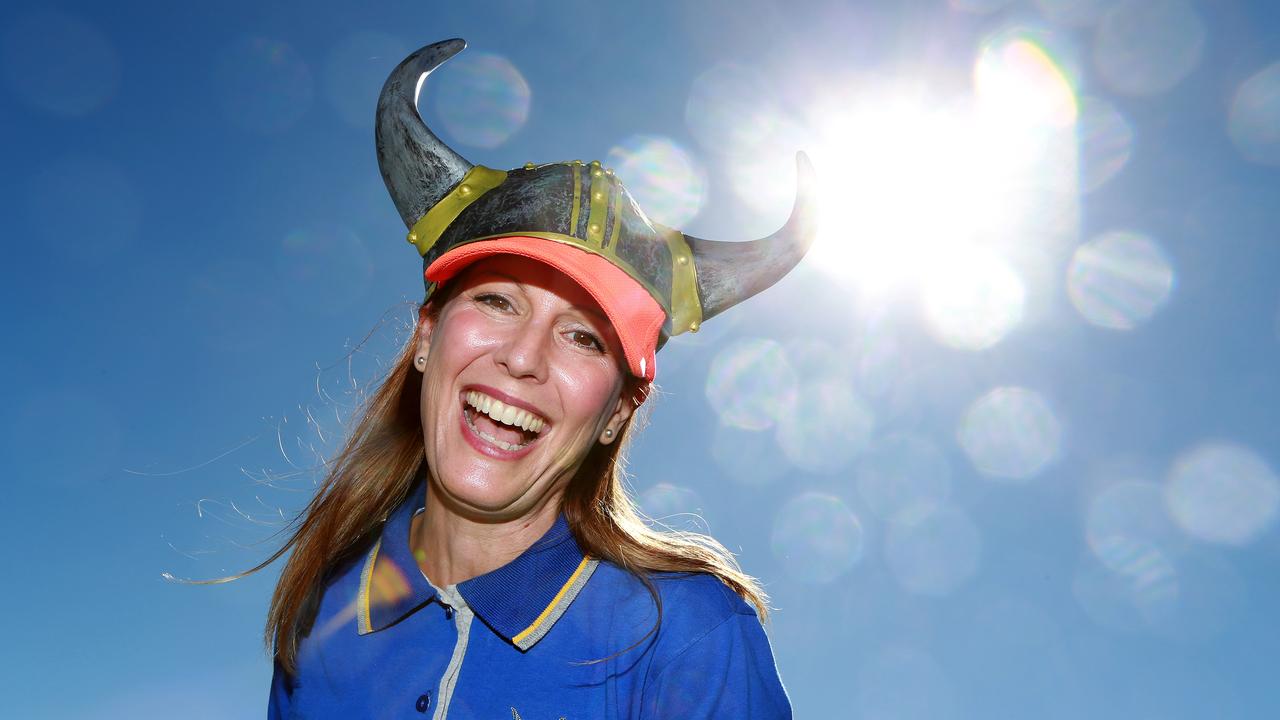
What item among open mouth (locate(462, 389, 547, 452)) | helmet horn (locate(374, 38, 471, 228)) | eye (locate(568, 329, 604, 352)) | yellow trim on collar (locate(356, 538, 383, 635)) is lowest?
yellow trim on collar (locate(356, 538, 383, 635))

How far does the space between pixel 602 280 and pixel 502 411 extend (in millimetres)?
562

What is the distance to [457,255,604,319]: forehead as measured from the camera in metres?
2.92

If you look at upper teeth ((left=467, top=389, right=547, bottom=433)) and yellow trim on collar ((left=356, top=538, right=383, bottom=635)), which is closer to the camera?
upper teeth ((left=467, top=389, right=547, bottom=433))

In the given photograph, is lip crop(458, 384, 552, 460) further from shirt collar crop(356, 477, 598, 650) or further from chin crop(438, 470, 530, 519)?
shirt collar crop(356, 477, 598, 650)

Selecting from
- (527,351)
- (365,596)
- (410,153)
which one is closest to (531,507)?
(527,351)

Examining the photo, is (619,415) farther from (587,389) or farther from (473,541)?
(473,541)

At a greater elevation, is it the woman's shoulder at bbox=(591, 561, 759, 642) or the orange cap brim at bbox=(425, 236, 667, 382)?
the orange cap brim at bbox=(425, 236, 667, 382)

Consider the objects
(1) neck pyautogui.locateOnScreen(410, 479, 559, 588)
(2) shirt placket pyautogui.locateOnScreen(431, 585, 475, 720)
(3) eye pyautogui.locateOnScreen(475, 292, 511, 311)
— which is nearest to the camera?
(2) shirt placket pyautogui.locateOnScreen(431, 585, 475, 720)

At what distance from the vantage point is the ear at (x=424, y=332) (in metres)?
3.27

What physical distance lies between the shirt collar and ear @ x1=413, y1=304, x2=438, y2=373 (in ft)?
2.32

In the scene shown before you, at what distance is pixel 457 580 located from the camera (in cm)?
319

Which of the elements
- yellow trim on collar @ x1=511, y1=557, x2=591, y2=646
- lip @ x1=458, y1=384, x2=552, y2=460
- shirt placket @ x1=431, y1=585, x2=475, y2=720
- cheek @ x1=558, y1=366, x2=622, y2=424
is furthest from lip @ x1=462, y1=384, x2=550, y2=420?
shirt placket @ x1=431, y1=585, x2=475, y2=720

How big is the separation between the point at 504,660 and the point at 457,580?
1.34 feet

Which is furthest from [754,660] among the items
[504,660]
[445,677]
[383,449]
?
[383,449]
